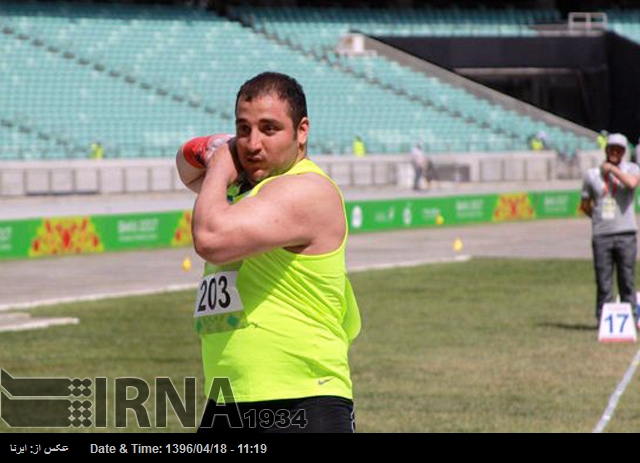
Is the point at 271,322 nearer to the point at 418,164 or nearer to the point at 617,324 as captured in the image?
the point at 617,324

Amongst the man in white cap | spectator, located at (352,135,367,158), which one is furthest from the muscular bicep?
spectator, located at (352,135,367,158)

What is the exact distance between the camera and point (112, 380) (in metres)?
14.7

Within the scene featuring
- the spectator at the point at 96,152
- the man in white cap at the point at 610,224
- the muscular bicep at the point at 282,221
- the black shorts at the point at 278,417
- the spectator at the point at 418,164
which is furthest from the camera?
the spectator at the point at 418,164

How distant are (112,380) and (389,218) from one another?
2271 centimetres

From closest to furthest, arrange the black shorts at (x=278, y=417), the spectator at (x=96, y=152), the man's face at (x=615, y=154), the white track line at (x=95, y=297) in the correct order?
the black shorts at (x=278, y=417) < the man's face at (x=615, y=154) < the white track line at (x=95, y=297) < the spectator at (x=96, y=152)

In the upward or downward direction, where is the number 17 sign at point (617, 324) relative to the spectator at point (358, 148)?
downward

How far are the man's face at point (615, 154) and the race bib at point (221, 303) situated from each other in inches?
468

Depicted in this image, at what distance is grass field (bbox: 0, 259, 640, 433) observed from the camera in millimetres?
12859

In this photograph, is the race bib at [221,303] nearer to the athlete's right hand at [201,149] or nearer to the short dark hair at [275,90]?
the athlete's right hand at [201,149]

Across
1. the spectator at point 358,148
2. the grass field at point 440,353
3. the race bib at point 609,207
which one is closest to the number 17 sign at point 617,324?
the grass field at point 440,353

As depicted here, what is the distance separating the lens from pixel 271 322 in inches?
216

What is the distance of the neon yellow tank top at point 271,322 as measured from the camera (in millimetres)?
5496

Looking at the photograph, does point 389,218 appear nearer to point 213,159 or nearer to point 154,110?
point 154,110

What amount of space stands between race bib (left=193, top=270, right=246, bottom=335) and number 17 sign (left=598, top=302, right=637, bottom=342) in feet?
39.5
